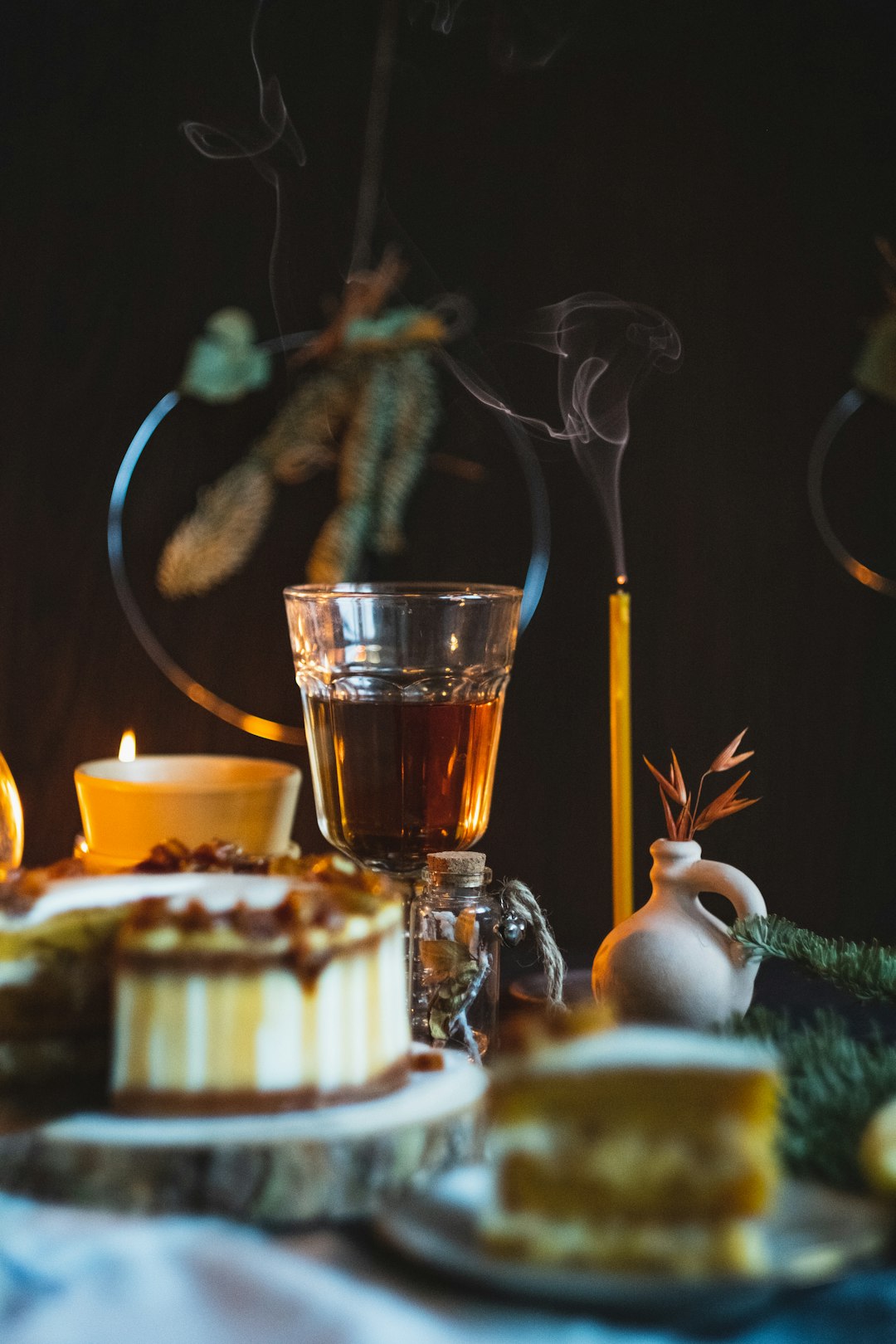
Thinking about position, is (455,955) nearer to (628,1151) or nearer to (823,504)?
(628,1151)

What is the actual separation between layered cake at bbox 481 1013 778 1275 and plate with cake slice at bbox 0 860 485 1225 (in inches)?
4.6

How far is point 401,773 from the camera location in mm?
1029

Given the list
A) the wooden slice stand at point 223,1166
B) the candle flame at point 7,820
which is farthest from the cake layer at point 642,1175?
the candle flame at point 7,820

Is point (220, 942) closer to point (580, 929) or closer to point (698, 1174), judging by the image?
point (698, 1174)

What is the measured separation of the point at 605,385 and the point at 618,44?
410mm

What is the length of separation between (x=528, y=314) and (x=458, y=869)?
0.88m

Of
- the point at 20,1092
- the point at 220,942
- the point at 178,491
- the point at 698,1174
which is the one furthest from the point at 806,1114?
the point at 178,491

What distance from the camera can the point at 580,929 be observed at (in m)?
1.69

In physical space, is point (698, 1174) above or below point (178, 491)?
below

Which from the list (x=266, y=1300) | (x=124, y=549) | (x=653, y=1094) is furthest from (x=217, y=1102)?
(x=124, y=549)

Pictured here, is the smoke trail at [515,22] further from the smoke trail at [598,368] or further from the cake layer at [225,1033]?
the cake layer at [225,1033]

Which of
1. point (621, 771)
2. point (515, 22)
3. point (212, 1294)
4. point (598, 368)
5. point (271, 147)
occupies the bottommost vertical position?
point (212, 1294)

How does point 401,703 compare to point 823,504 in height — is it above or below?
below

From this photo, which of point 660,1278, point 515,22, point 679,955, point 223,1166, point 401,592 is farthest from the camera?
point 515,22
